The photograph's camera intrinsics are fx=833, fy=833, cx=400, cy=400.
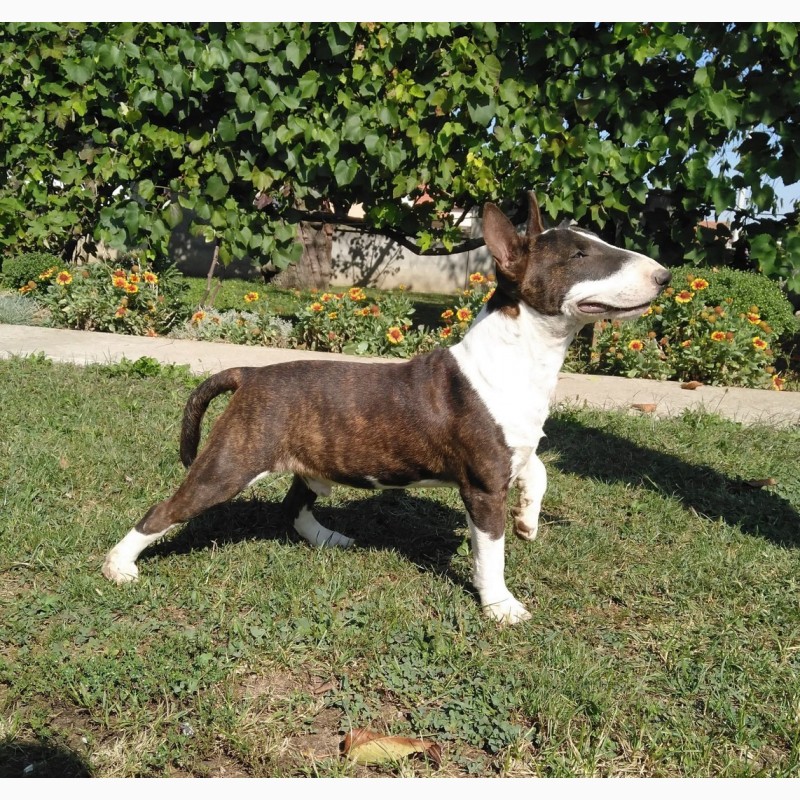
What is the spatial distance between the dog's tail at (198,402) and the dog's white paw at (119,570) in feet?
1.84

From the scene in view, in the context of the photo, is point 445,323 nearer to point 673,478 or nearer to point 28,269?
point 673,478

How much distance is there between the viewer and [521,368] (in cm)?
371

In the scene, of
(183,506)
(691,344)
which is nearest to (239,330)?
(691,344)

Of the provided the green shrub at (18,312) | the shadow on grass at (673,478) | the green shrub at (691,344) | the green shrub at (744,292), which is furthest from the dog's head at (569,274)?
the green shrub at (18,312)

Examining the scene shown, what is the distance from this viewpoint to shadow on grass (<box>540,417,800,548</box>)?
4.91m

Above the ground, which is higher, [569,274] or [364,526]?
[569,274]

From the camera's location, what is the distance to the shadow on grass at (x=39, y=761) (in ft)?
8.87

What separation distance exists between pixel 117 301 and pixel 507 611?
22.2 feet

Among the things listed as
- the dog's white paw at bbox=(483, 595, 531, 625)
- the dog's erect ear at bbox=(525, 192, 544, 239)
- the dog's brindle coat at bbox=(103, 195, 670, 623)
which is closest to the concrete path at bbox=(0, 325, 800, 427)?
the dog's erect ear at bbox=(525, 192, 544, 239)

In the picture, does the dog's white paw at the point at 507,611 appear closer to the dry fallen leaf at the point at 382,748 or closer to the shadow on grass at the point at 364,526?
the shadow on grass at the point at 364,526

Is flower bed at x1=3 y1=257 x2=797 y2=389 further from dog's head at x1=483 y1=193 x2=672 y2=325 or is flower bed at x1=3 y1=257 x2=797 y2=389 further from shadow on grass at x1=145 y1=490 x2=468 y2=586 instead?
dog's head at x1=483 y1=193 x2=672 y2=325

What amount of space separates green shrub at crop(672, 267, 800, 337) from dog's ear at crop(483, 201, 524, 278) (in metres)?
5.31

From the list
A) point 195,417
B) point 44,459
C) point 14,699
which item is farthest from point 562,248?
point 44,459
